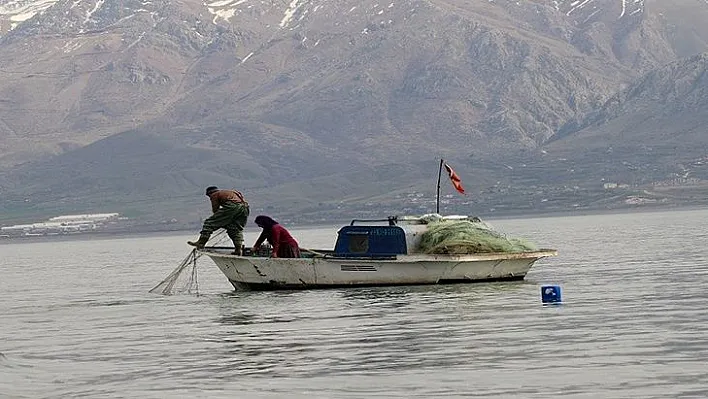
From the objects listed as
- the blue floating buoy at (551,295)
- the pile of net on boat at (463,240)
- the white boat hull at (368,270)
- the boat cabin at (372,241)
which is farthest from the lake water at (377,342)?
the boat cabin at (372,241)

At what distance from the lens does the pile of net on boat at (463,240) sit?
60.9m

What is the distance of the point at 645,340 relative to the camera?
37062mm

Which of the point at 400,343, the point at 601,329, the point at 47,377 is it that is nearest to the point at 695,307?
the point at 601,329

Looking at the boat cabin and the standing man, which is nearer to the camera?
the boat cabin

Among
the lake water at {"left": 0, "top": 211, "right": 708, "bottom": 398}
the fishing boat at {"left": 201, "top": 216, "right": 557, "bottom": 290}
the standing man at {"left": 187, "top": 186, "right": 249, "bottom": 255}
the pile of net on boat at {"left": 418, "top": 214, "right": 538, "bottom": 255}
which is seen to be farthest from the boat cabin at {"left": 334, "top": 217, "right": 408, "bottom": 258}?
the standing man at {"left": 187, "top": 186, "right": 249, "bottom": 255}

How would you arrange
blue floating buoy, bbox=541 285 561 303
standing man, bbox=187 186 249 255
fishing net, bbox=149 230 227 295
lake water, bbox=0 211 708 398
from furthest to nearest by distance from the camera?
fishing net, bbox=149 230 227 295 → standing man, bbox=187 186 249 255 → blue floating buoy, bbox=541 285 561 303 → lake water, bbox=0 211 708 398

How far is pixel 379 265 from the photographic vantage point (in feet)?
200

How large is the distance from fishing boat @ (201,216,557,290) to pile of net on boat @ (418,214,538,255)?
32cm

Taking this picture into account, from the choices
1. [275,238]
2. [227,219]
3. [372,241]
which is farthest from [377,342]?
[227,219]

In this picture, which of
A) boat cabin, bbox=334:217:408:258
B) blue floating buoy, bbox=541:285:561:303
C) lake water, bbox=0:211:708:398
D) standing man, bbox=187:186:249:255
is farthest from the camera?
standing man, bbox=187:186:249:255

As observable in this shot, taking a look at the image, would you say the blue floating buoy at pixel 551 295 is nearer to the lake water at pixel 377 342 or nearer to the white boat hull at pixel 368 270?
the lake water at pixel 377 342

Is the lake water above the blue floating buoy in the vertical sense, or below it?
below

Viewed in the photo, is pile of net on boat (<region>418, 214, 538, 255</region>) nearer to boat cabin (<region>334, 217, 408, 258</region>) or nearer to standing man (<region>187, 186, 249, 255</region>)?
boat cabin (<region>334, 217, 408, 258</region>)

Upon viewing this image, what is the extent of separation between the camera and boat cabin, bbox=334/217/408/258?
6188 cm
